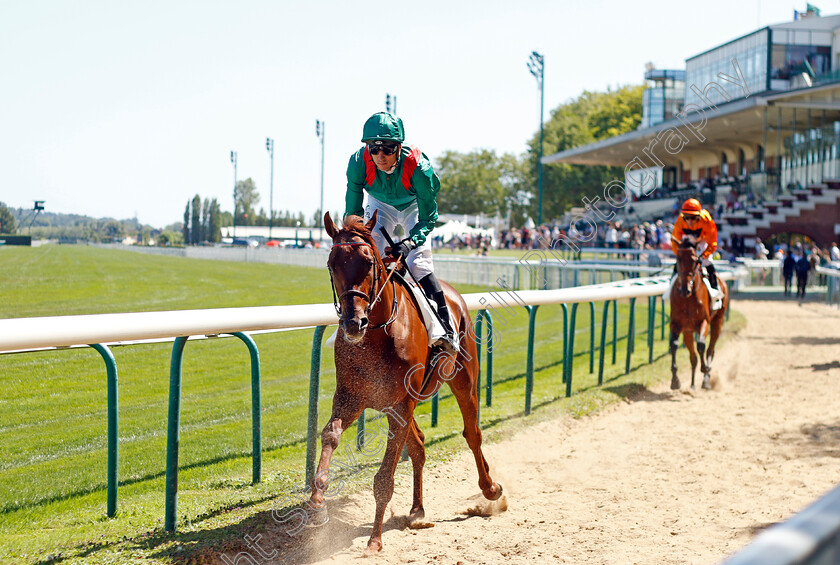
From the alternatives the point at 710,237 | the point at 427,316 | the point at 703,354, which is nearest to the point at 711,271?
the point at 710,237

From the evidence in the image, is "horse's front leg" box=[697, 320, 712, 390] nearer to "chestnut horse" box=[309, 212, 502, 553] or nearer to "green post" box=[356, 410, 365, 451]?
"green post" box=[356, 410, 365, 451]

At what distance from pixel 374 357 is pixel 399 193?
0.95 metres

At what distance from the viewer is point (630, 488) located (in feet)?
16.2

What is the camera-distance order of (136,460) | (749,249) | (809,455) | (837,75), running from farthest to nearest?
(837,75) < (749,249) < (809,455) < (136,460)

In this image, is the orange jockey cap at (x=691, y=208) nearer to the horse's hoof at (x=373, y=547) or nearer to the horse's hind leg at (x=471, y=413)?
the horse's hind leg at (x=471, y=413)

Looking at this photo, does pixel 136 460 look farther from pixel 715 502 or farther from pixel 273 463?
pixel 715 502

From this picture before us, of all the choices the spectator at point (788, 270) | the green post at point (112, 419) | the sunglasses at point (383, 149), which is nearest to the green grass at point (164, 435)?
the green post at point (112, 419)

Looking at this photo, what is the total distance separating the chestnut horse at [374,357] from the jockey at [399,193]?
0.69ft

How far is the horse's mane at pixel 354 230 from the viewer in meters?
3.20

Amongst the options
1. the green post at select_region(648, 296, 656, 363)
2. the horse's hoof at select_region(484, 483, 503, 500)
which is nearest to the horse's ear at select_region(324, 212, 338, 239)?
the horse's hoof at select_region(484, 483, 503, 500)

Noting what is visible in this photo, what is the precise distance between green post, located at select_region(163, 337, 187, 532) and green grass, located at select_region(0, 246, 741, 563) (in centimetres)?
8

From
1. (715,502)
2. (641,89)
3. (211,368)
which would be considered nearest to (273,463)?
(715,502)

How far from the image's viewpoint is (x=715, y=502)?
456cm

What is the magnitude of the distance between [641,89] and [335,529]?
63538mm
